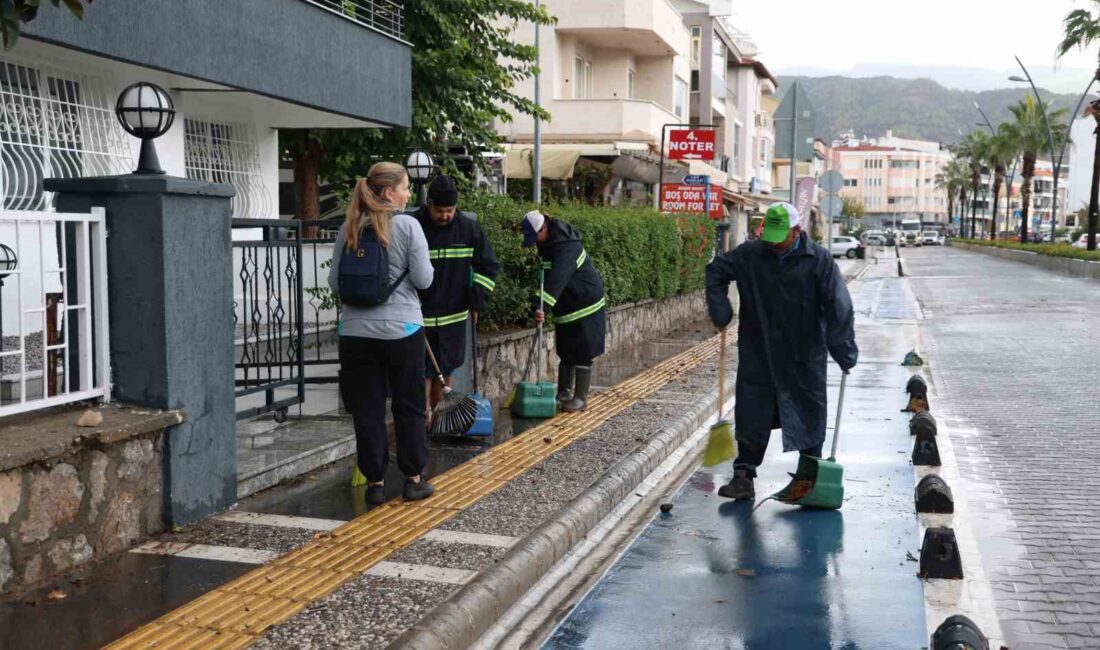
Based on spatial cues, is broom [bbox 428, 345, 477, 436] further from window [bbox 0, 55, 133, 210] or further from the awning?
the awning

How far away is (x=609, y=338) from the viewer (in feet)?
51.4

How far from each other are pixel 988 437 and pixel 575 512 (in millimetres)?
4736

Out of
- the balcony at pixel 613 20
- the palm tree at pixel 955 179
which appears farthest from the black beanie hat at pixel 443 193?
the palm tree at pixel 955 179

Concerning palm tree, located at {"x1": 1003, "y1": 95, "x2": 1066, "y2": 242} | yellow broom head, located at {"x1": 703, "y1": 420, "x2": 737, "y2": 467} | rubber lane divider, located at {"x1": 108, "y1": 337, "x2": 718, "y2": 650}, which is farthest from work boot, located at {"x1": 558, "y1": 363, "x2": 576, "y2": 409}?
palm tree, located at {"x1": 1003, "y1": 95, "x2": 1066, "y2": 242}

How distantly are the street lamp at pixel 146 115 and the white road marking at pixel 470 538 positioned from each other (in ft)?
7.71

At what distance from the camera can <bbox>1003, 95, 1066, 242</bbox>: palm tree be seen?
2997 inches

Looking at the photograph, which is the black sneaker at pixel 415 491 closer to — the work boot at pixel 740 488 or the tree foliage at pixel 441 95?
the work boot at pixel 740 488

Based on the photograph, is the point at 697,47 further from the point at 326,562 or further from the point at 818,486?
the point at 326,562

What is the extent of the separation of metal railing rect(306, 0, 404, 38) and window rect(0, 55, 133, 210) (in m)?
3.95

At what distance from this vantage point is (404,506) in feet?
22.7

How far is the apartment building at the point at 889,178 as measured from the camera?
188 meters

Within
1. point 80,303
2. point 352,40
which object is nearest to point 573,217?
point 352,40

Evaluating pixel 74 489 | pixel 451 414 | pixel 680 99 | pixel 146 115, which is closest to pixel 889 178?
pixel 680 99

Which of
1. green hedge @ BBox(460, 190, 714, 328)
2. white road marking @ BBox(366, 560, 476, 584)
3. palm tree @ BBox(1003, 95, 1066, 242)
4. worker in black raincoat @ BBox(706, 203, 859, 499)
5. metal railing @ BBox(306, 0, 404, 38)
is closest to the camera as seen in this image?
white road marking @ BBox(366, 560, 476, 584)
